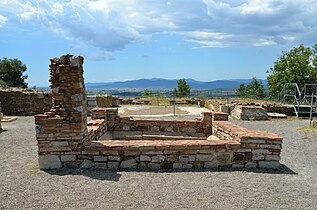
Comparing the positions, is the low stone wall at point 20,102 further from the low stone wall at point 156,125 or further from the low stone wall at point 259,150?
the low stone wall at point 259,150

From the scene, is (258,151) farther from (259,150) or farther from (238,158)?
(238,158)

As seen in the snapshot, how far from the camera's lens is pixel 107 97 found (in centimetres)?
2342

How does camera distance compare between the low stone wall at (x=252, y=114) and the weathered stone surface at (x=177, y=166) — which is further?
Answer: the low stone wall at (x=252, y=114)

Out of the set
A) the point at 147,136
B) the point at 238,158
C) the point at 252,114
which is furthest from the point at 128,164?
the point at 252,114

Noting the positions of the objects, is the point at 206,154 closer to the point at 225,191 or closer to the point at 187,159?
the point at 187,159

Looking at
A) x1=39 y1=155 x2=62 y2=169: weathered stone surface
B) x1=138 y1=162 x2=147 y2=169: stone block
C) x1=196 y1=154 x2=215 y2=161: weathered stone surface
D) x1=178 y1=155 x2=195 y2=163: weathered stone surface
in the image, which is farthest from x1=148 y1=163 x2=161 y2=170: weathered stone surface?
x1=39 y1=155 x2=62 y2=169: weathered stone surface

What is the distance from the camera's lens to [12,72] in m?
36.9

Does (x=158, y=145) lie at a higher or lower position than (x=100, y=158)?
higher

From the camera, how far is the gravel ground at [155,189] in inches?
181

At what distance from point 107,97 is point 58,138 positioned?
17.3 m

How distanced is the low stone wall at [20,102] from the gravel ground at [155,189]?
12462 millimetres

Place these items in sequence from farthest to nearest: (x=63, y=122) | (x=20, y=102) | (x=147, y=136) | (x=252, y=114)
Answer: (x=20, y=102) → (x=252, y=114) → (x=147, y=136) → (x=63, y=122)

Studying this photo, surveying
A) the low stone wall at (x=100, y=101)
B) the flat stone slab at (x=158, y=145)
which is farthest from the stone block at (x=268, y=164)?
the low stone wall at (x=100, y=101)

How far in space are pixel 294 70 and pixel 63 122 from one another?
3845 cm
